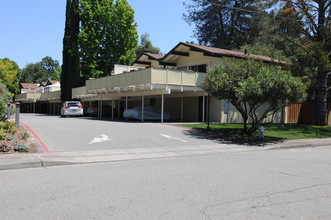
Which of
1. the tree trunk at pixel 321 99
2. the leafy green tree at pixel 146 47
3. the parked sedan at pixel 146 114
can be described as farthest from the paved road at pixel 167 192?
the leafy green tree at pixel 146 47

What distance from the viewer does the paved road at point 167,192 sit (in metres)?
4.80

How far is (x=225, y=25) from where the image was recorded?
1859 inches

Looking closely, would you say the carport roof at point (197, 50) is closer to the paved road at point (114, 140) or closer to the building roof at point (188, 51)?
the building roof at point (188, 51)

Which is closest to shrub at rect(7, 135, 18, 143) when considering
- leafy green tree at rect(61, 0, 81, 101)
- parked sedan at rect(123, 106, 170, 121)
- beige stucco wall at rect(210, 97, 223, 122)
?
parked sedan at rect(123, 106, 170, 121)

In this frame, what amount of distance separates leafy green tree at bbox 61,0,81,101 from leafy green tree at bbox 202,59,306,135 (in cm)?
3007

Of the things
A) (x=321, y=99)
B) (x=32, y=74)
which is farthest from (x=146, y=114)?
(x=32, y=74)

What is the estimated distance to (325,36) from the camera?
23719 mm

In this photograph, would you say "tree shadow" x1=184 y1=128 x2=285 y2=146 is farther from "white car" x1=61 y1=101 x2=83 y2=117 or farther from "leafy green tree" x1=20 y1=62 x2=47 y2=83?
"leafy green tree" x1=20 y1=62 x2=47 y2=83

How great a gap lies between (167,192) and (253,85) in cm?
962

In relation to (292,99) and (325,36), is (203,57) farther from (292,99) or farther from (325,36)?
(292,99)

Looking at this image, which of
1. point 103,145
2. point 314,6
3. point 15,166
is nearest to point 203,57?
point 314,6

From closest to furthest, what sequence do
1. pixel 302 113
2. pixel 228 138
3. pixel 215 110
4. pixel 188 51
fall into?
pixel 228 138 < pixel 215 110 < pixel 188 51 < pixel 302 113

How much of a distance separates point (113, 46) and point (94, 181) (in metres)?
37.3

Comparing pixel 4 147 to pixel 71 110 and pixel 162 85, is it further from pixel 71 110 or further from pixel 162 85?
pixel 71 110
